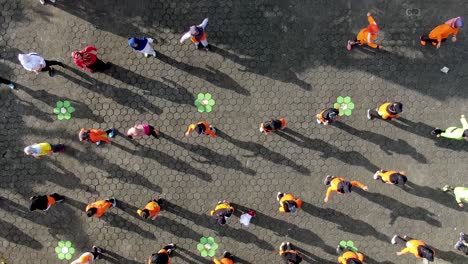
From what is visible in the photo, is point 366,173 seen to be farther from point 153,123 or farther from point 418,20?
point 153,123

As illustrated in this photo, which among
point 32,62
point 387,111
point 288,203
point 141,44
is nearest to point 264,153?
point 288,203

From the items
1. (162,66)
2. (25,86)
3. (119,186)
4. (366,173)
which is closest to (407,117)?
(366,173)

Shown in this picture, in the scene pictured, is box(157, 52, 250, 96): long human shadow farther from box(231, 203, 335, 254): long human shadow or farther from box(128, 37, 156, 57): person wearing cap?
box(231, 203, 335, 254): long human shadow

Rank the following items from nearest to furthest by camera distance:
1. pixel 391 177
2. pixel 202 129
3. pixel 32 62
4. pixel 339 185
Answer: pixel 339 185 < pixel 391 177 < pixel 202 129 < pixel 32 62

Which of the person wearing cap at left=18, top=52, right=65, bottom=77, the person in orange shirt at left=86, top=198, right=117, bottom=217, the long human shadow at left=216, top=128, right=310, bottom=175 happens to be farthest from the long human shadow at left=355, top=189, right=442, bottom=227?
the person wearing cap at left=18, top=52, right=65, bottom=77

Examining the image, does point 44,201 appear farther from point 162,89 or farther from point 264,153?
point 264,153

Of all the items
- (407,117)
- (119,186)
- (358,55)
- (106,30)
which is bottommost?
(119,186)
